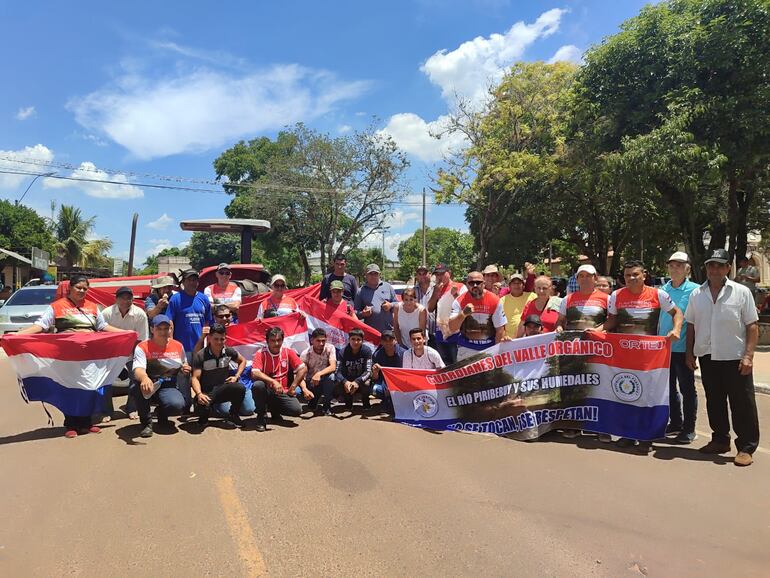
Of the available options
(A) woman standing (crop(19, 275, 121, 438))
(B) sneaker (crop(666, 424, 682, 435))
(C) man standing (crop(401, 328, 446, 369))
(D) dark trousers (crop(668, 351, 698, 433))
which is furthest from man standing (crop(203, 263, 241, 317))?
(B) sneaker (crop(666, 424, 682, 435))

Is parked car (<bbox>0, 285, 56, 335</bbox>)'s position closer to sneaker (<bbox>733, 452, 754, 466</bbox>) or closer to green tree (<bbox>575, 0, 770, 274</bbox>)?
sneaker (<bbox>733, 452, 754, 466</bbox>)

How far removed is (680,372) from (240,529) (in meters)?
4.64

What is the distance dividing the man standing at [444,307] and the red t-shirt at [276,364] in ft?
6.38

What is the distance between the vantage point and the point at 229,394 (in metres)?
6.32

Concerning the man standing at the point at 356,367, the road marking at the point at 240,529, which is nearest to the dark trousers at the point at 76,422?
the road marking at the point at 240,529

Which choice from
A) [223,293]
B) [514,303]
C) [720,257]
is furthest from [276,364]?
[720,257]

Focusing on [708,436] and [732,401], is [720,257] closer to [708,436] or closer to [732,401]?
[732,401]

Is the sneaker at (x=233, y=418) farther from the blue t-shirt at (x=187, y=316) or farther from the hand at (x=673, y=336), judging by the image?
the hand at (x=673, y=336)

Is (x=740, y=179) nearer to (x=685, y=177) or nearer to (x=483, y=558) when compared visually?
(x=685, y=177)

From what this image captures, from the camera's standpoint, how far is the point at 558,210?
25875 mm

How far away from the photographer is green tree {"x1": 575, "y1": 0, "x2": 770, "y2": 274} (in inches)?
485

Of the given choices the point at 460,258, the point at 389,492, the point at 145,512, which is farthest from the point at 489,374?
the point at 460,258

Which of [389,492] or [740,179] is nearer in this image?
[389,492]

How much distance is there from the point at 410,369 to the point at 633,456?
252 centimetres
